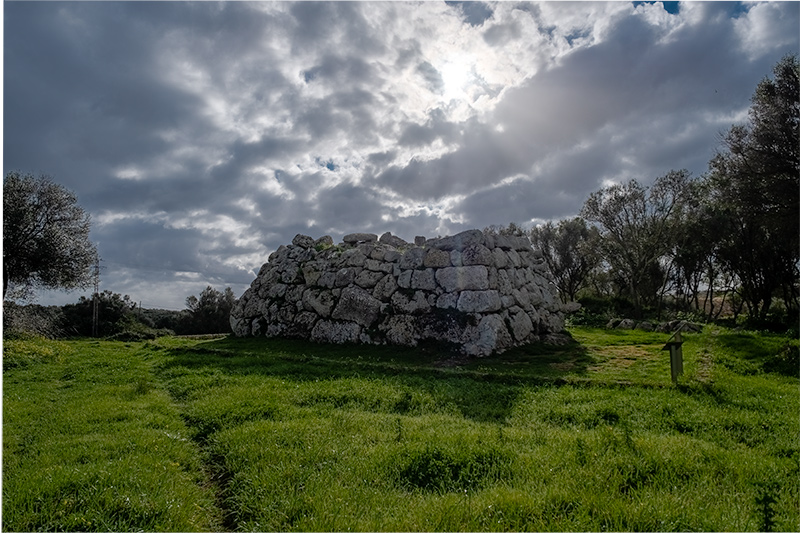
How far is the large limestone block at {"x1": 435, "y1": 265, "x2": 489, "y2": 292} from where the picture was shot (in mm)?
17031

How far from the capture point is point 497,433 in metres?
6.71

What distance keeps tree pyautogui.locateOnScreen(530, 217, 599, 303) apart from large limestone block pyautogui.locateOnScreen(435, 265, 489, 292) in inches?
1071

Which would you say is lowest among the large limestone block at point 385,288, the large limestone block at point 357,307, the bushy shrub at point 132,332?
the bushy shrub at point 132,332

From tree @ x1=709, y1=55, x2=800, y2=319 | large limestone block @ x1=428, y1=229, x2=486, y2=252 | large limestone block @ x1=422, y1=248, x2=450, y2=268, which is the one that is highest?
tree @ x1=709, y1=55, x2=800, y2=319

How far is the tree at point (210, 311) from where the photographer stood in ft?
120

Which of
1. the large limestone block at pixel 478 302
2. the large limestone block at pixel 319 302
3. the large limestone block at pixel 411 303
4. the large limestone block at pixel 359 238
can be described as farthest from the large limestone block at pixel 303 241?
the large limestone block at pixel 478 302

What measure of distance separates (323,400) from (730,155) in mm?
18686

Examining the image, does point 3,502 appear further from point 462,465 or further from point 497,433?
point 497,433

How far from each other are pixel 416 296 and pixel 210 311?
25.2m

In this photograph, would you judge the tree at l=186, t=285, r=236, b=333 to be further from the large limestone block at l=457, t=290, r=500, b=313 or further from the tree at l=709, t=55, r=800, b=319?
the tree at l=709, t=55, r=800, b=319

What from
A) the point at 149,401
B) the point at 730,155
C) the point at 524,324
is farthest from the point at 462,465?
the point at 730,155

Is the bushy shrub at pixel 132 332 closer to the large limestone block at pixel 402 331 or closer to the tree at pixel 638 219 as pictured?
the large limestone block at pixel 402 331

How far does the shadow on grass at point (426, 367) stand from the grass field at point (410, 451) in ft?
0.37

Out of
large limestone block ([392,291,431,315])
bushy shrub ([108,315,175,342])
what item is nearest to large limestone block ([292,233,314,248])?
large limestone block ([392,291,431,315])
